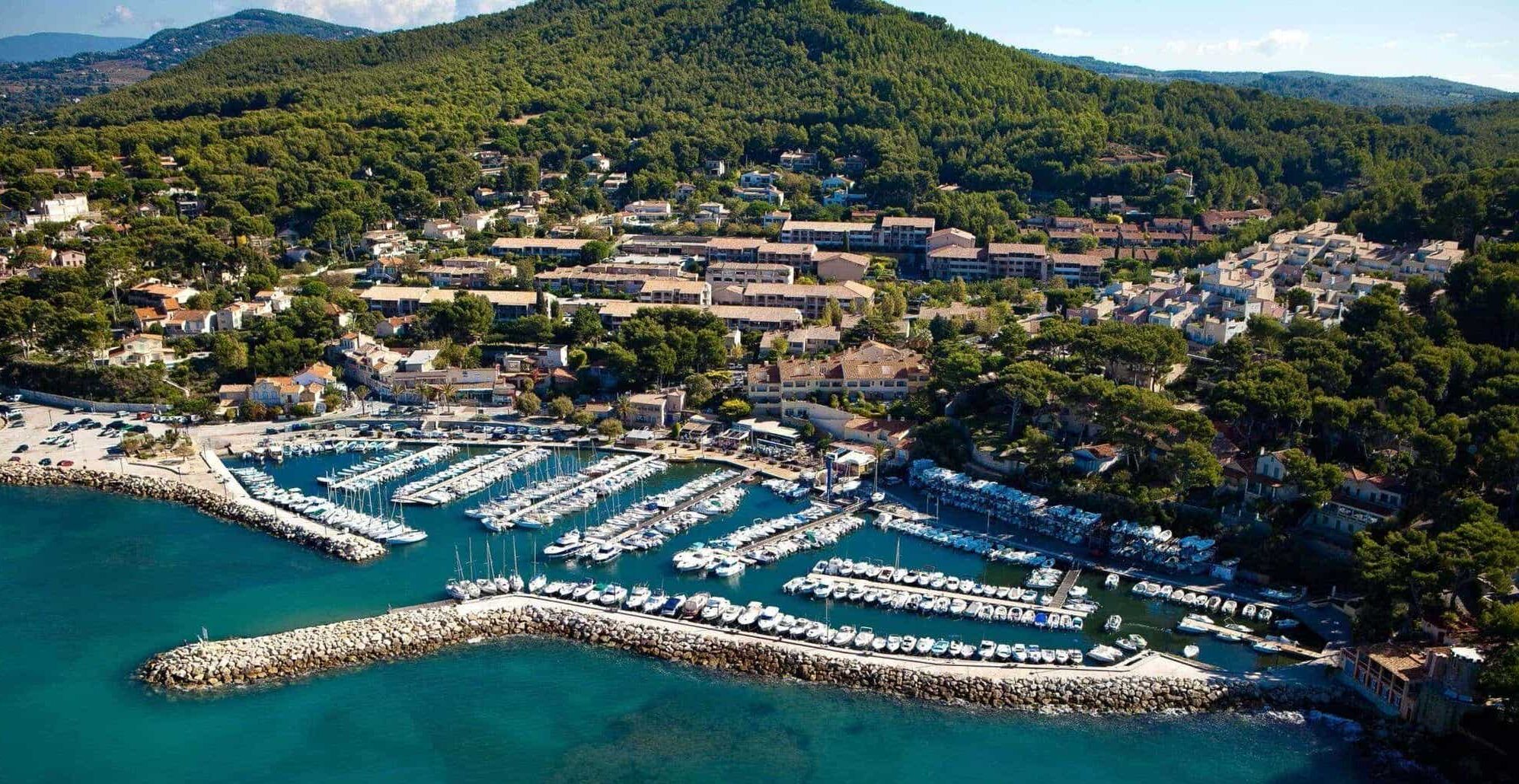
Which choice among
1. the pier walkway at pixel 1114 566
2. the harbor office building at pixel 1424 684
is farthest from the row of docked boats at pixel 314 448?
the harbor office building at pixel 1424 684

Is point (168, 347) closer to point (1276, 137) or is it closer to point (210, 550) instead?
point (210, 550)

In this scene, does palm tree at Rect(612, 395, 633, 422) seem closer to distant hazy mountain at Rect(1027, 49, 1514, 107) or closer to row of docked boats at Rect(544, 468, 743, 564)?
row of docked boats at Rect(544, 468, 743, 564)

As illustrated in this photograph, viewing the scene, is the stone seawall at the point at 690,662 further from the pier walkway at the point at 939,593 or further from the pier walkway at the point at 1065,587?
the pier walkway at the point at 1065,587

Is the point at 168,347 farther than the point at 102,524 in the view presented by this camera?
Yes

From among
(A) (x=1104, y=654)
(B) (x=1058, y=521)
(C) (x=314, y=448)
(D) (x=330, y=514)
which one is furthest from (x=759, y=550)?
(C) (x=314, y=448)

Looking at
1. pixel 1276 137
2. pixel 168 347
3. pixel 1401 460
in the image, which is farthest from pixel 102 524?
pixel 1276 137

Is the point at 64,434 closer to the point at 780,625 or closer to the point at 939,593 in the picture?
the point at 780,625

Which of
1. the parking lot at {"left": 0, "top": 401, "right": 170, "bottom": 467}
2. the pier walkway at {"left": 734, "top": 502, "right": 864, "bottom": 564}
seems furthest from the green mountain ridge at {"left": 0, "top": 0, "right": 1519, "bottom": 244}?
the pier walkway at {"left": 734, "top": 502, "right": 864, "bottom": 564}
